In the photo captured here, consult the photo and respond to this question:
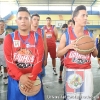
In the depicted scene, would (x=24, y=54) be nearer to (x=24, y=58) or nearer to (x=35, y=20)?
(x=24, y=58)

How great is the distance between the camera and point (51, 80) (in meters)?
4.81

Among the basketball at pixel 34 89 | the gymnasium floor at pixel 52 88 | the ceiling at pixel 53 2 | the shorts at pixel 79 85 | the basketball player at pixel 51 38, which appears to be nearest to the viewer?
the basketball at pixel 34 89

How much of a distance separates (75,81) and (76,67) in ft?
0.53

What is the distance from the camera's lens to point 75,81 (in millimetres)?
2119

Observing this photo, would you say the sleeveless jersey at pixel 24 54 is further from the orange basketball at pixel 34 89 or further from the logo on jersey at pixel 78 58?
the logo on jersey at pixel 78 58

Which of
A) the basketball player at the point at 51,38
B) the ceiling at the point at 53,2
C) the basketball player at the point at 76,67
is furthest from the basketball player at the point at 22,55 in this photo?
the ceiling at the point at 53,2

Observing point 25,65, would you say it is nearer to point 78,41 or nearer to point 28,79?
point 28,79

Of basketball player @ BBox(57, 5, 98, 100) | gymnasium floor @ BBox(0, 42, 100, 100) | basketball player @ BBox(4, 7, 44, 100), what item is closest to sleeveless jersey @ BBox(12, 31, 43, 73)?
basketball player @ BBox(4, 7, 44, 100)

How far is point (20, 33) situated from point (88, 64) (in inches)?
34.9

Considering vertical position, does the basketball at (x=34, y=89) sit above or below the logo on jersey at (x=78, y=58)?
below

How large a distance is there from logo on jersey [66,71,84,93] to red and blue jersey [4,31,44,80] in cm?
36

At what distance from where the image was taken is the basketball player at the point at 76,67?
6.91 feet

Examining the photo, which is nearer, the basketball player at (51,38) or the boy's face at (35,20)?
the boy's face at (35,20)

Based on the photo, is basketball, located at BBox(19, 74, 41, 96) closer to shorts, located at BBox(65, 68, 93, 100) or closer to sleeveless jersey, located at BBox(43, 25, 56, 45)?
shorts, located at BBox(65, 68, 93, 100)
